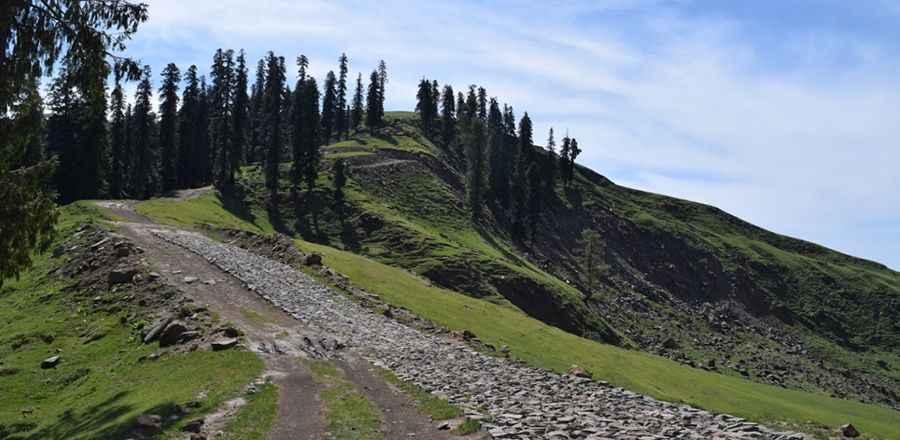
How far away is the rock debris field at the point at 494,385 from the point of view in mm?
17734

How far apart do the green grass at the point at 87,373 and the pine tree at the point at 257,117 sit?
11427 centimetres

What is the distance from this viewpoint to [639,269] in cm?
16600

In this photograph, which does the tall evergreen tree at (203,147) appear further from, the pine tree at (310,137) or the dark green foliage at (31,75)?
the dark green foliage at (31,75)

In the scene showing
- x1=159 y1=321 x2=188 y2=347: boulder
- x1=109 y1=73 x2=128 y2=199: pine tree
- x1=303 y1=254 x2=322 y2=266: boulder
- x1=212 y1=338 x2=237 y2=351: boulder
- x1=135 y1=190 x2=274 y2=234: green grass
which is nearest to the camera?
x1=212 y1=338 x2=237 y2=351: boulder

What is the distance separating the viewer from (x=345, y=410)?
2111cm

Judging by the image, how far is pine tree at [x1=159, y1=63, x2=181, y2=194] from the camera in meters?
104

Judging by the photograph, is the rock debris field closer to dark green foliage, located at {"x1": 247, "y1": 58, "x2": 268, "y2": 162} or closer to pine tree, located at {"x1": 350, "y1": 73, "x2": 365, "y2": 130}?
dark green foliage, located at {"x1": 247, "y1": 58, "x2": 268, "y2": 162}

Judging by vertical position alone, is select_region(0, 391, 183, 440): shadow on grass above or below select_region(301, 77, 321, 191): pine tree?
below

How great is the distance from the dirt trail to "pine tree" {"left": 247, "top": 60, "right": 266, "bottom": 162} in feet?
322

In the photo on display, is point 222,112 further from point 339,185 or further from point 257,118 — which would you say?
point 257,118

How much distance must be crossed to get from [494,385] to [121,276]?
25.0 meters

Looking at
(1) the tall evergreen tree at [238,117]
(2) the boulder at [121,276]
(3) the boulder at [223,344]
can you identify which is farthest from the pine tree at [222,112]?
(3) the boulder at [223,344]

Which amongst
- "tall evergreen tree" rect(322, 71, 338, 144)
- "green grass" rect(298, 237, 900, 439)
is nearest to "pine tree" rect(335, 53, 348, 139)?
"tall evergreen tree" rect(322, 71, 338, 144)

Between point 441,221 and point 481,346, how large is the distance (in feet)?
272
